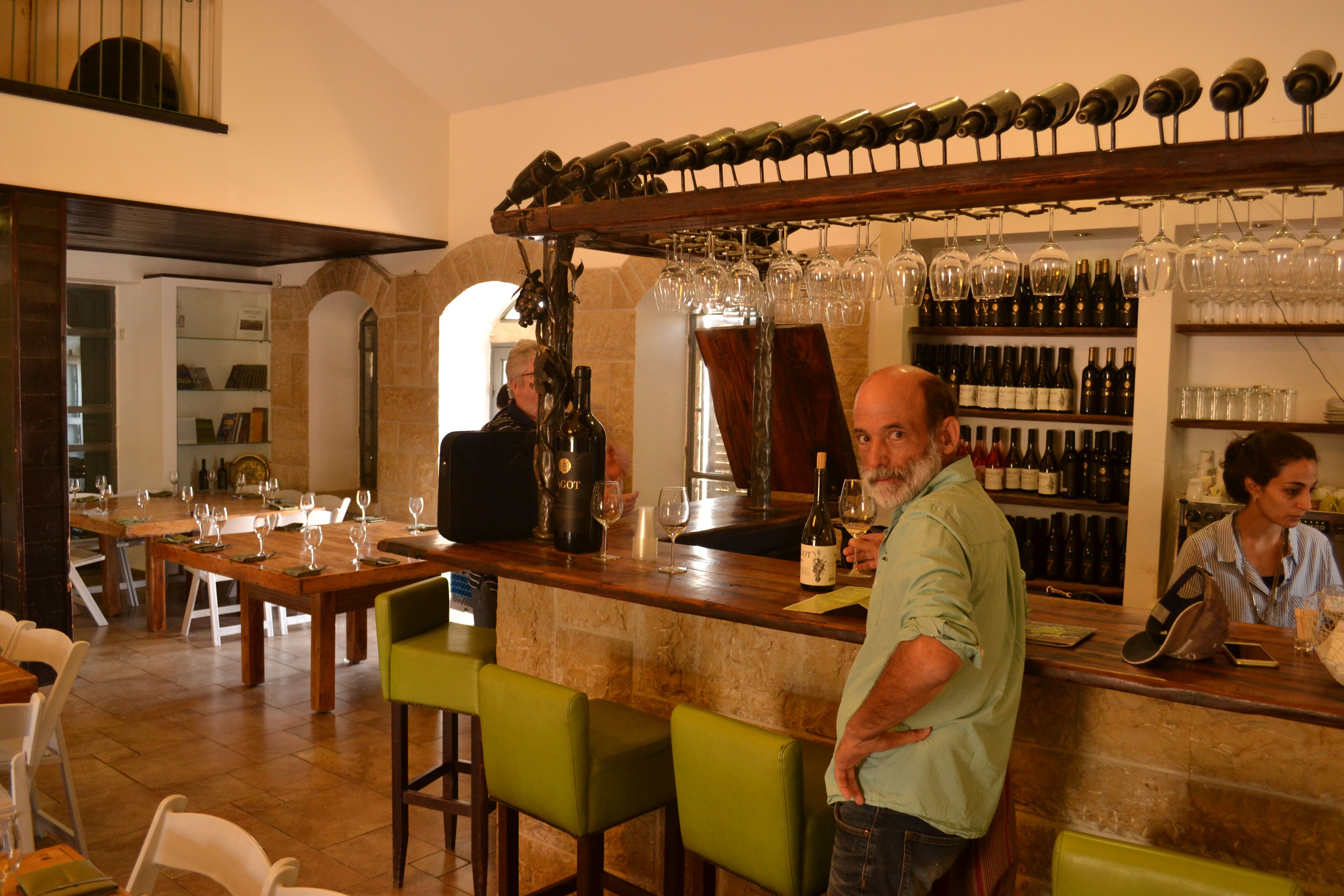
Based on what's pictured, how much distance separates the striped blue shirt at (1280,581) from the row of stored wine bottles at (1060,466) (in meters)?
1.31

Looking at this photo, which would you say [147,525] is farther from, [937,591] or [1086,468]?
[937,591]

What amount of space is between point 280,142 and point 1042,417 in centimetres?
470

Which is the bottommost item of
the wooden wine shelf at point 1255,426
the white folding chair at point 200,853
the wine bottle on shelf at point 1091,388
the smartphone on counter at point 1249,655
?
the white folding chair at point 200,853

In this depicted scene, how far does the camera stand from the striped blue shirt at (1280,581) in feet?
10.6

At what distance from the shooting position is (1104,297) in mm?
4707

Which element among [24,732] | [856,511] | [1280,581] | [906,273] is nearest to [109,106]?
[24,732]

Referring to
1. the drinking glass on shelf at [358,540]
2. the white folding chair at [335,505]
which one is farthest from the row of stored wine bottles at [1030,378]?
the white folding chair at [335,505]

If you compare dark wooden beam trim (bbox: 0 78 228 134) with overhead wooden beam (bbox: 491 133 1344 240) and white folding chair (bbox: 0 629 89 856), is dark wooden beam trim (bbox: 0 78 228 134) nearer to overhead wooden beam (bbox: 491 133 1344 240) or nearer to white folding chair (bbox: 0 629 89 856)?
white folding chair (bbox: 0 629 89 856)

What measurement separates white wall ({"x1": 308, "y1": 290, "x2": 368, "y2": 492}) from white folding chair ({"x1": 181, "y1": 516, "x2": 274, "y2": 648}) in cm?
182

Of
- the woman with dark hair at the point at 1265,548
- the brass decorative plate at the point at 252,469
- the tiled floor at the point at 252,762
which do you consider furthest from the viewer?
the brass decorative plate at the point at 252,469

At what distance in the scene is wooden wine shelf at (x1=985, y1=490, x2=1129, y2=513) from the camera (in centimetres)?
459

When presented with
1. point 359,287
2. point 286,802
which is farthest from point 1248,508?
point 359,287

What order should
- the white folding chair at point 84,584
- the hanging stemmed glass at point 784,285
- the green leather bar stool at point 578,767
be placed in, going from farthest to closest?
1. the white folding chair at point 84,584
2. the hanging stemmed glass at point 784,285
3. the green leather bar stool at point 578,767

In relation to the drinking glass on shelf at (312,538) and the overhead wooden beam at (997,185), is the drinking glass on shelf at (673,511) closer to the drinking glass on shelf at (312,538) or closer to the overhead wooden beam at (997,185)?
the overhead wooden beam at (997,185)
